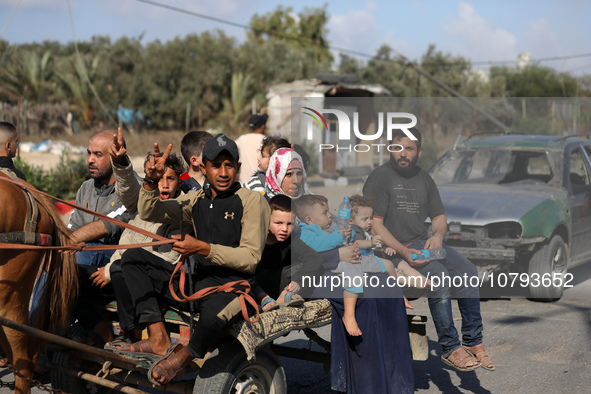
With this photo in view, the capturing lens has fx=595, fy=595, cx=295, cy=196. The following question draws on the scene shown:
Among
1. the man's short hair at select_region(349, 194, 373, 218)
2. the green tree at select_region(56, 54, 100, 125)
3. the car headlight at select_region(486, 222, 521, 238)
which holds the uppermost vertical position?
the green tree at select_region(56, 54, 100, 125)

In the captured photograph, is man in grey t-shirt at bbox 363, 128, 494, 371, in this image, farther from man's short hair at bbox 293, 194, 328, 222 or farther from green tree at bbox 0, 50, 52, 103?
green tree at bbox 0, 50, 52, 103

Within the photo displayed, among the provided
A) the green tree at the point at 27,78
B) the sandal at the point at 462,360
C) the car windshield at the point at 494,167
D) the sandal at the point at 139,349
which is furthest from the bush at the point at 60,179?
the green tree at the point at 27,78

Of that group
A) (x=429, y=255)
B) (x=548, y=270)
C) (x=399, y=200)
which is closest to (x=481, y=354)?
(x=429, y=255)

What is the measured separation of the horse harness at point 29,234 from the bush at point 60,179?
8.64 m

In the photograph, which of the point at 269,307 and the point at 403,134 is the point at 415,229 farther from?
the point at 269,307

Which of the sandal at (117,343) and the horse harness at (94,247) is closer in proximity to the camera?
the horse harness at (94,247)

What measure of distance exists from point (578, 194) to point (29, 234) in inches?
269

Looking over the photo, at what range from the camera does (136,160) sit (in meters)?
24.3

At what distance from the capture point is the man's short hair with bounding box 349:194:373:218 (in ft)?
13.4

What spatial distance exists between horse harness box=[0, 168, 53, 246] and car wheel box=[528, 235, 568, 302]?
5312mm

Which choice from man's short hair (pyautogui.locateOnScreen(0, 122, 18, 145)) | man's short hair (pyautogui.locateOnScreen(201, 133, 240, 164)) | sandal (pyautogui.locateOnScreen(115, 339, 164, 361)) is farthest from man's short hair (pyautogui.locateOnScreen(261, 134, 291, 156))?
sandal (pyautogui.locateOnScreen(115, 339, 164, 361))

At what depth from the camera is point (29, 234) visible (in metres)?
3.42

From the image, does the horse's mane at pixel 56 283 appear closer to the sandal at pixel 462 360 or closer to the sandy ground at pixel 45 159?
the sandal at pixel 462 360

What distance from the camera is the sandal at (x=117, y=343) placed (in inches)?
138
